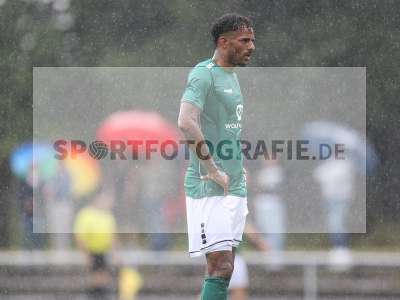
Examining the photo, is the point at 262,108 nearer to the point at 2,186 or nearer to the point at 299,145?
the point at 299,145

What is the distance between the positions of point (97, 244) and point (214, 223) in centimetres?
344

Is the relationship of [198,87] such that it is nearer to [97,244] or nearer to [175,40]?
[175,40]

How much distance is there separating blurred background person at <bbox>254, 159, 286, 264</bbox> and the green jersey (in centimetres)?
396

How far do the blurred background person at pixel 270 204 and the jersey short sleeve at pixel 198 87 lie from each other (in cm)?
404

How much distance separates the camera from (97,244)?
8914mm

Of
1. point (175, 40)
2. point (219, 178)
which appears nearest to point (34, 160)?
point (175, 40)

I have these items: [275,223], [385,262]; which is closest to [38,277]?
[275,223]

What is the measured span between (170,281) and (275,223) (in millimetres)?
803

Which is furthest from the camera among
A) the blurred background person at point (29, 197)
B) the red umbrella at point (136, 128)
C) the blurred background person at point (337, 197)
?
the blurred background person at point (337, 197)

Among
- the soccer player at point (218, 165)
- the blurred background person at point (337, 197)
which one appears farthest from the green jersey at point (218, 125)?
the blurred background person at point (337, 197)

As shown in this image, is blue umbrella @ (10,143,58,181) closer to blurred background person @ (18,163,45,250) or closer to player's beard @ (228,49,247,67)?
blurred background person @ (18,163,45,250)

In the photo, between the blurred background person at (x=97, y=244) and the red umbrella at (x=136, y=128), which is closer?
the blurred background person at (x=97, y=244)

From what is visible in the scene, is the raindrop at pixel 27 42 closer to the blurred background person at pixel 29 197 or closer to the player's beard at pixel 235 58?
the blurred background person at pixel 29 197

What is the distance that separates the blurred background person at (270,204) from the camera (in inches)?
379
